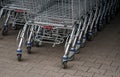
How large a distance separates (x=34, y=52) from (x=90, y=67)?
1.09 meters

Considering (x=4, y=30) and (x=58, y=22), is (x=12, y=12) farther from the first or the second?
(x=58, y=22)

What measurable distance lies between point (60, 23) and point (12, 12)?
63.0 inches

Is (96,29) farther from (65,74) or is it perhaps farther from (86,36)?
(65,74)

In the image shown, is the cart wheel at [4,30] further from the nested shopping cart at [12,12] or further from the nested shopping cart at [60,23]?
the nested shopping cart at [60,23]

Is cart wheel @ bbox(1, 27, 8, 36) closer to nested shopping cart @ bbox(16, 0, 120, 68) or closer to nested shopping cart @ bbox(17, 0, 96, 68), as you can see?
nested shopping cart @ bbox(16, 0, 120, 68)

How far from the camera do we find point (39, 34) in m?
5.00

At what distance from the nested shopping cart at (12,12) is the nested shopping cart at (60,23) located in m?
0.19

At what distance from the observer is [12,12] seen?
562 centimetres

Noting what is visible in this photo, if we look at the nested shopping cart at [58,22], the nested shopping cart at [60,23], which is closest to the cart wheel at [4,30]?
the nested shopping cart at [60,23]

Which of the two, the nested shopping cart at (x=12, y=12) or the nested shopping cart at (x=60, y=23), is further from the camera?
the nested shopping cart at (x=12, y=12)

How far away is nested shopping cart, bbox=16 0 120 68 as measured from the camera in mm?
4379

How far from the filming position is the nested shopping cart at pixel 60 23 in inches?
172

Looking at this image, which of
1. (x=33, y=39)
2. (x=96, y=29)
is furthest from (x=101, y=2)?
(x=33, y=39)

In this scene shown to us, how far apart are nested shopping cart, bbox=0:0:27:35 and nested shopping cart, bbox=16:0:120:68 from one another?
19 centimetres
